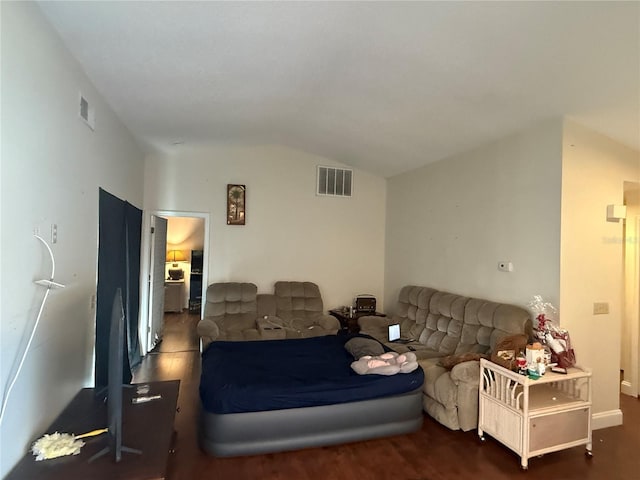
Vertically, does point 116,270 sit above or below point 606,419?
above

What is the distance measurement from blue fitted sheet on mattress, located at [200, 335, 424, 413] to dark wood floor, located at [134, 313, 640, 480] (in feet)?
1.17

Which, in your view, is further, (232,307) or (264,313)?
(264,313)

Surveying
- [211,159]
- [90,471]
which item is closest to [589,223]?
[90,471]

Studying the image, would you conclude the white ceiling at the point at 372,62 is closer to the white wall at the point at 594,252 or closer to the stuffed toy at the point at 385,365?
the white wall at the point at 594,252

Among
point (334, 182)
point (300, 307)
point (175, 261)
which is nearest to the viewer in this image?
point (300, 307)

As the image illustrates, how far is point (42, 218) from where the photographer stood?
1.80 metres

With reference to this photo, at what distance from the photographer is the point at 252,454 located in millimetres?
2488

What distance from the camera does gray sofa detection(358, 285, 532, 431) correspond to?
2859mm

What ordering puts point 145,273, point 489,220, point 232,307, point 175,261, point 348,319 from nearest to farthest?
point 489,220
point 232,307
point 145,273
point 348,319
point 175,261

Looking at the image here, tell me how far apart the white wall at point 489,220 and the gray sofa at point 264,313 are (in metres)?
1.37

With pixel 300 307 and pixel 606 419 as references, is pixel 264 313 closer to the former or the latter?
pixel 300 307

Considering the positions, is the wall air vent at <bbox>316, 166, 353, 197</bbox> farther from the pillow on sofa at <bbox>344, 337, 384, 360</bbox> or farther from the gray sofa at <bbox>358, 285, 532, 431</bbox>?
the pillow on sofa at <bbox>344, 337, 384, 360</bbox>

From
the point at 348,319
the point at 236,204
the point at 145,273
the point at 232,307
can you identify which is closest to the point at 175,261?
the point at 145,273

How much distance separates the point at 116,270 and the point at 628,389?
17.4ft
